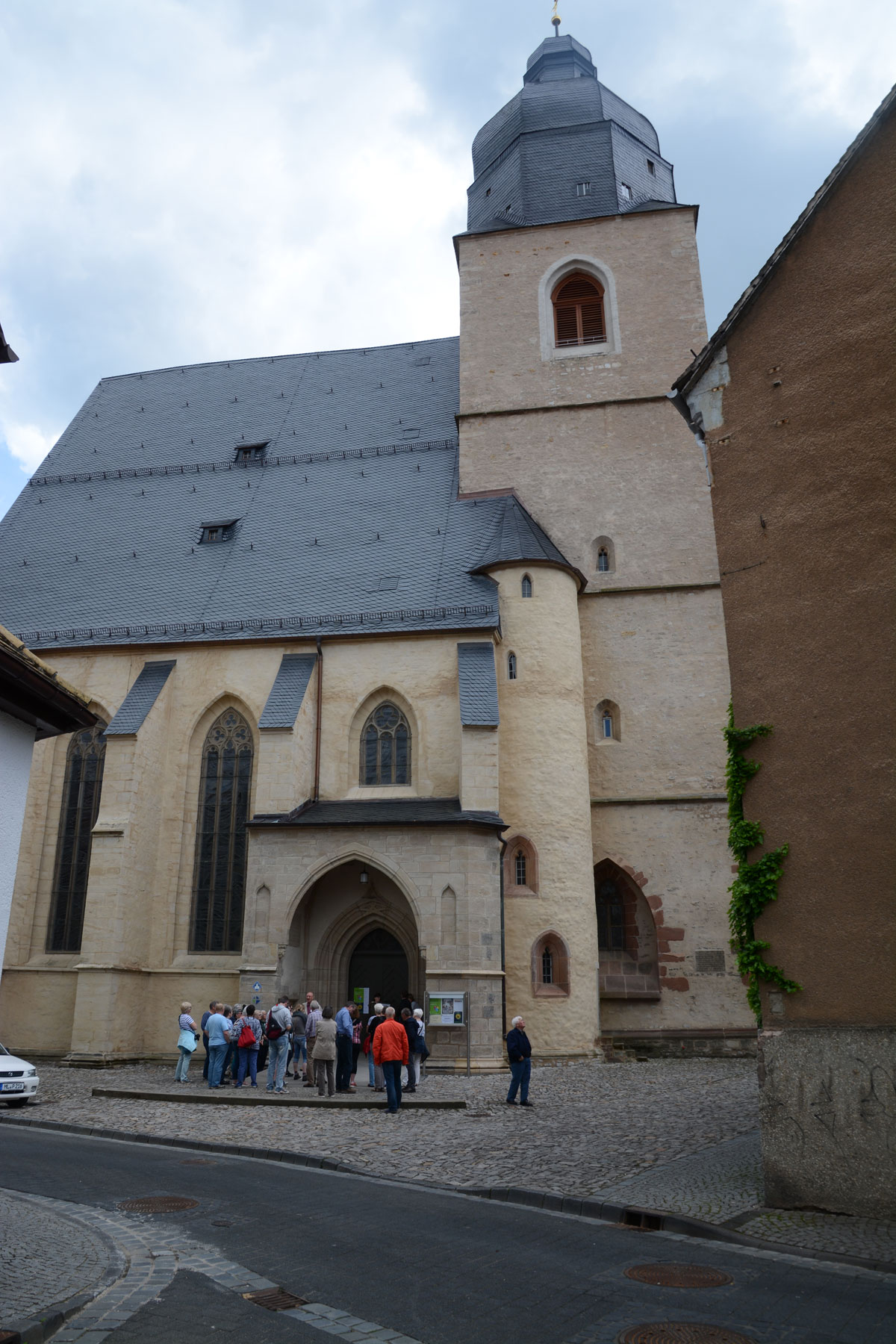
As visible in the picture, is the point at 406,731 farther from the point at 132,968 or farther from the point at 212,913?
the point at 132,968

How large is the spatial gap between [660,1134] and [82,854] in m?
14.4

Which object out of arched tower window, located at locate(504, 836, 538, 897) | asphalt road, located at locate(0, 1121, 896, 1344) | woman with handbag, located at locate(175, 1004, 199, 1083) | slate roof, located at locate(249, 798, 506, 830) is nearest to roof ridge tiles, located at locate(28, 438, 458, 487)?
slate roof, located at locate(249, 798, 506, 830)

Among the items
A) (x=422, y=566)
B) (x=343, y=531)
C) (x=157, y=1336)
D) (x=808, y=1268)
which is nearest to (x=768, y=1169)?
(x=808, y=1268)

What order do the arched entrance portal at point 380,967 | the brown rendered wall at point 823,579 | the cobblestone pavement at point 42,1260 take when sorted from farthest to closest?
the arched entrance portal at point 380,967
the brown rendered wall at point 823,579
the cobblestone pavement at point 42,1260

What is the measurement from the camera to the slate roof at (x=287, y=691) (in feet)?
64.5

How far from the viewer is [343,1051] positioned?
15031mm

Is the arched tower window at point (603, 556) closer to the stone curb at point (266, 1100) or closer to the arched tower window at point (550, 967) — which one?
the arched tower window at point (550, 967)

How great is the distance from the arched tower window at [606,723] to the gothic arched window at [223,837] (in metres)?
7.12

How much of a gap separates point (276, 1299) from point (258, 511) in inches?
855

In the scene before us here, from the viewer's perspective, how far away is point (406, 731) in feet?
68.6

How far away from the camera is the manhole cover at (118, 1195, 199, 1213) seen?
23.3ft

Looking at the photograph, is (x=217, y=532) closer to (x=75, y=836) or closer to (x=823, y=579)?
(x=75, y=836)

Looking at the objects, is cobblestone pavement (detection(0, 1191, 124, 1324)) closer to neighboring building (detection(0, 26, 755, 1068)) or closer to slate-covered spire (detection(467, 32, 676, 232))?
neighboring building (detection(0, 26, 755, 1068))

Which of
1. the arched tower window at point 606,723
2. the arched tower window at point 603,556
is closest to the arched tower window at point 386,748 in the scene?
the arched tower window at point 606,723
